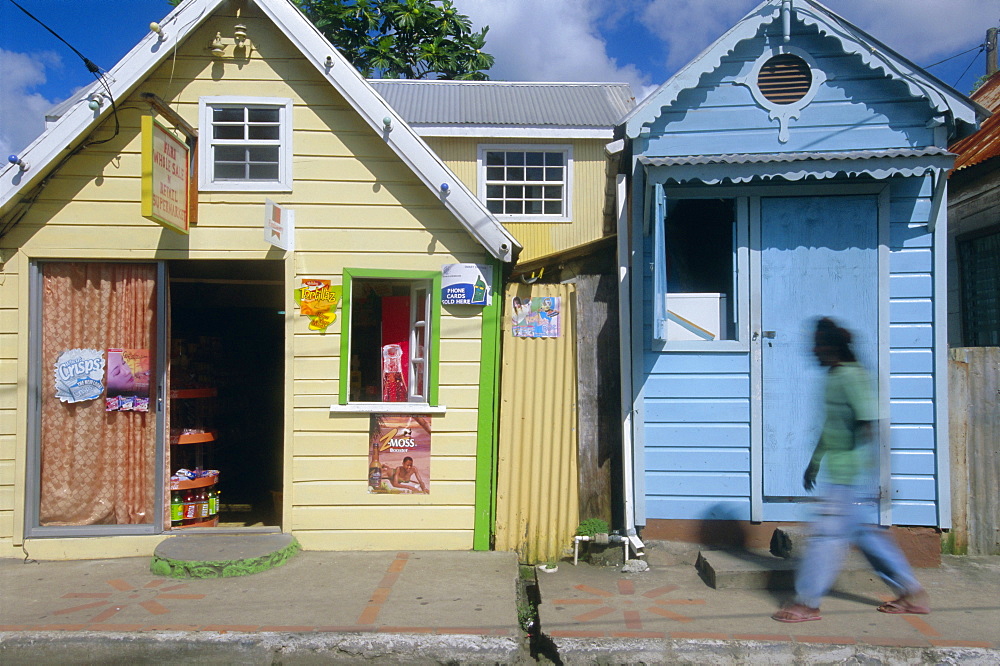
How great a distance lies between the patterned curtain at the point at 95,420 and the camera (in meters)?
6.51

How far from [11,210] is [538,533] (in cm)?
550

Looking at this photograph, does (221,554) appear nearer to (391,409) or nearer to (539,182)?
(391,409)

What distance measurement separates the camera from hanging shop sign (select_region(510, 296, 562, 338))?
6664 millimetres

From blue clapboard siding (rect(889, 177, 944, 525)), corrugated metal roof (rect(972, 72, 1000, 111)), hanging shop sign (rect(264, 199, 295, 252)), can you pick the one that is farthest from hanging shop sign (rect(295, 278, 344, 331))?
corrugated metal roof (rect(972, 72, 1000, 111))

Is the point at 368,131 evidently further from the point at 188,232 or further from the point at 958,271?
the point at 958,271

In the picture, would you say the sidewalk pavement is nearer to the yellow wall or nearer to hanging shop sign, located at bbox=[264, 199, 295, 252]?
the yellow wall

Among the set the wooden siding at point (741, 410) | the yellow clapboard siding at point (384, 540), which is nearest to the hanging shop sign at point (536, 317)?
the wooden siding at point (741, 410)

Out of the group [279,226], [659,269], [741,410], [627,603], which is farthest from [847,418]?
[279,226]

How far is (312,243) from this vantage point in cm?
660

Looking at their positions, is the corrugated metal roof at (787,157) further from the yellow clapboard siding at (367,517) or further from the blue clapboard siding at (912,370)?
the yellow clapboard siding at (367,517)

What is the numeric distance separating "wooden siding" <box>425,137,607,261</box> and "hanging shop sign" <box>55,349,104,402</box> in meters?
7.44

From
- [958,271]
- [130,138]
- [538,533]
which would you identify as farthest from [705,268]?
[130,138]

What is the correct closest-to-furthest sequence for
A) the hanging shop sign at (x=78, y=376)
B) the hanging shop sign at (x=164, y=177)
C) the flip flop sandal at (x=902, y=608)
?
the flip flop sandal at (x=902, y=608) < the hanging shop sign at (x=164, y=177) < the hanging shop sign at (x=78, y=376)

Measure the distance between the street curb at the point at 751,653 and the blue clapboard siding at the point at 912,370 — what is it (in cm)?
177
